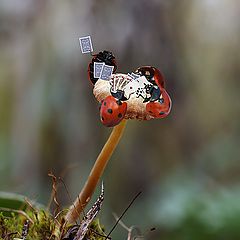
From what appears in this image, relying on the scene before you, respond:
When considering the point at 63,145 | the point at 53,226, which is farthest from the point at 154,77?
the point at 63,145

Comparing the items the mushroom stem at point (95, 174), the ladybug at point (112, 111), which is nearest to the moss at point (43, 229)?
the mushroom stem at point (95, 174)

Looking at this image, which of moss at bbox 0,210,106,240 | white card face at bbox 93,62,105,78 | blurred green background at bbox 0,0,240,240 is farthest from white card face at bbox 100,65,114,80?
blurred green background at bbox 0,0,240,240

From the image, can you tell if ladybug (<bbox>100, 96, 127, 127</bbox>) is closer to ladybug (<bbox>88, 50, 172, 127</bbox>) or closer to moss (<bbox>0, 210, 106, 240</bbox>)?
ladybug (<bbox>88, 50, 172, 127</bbox>)

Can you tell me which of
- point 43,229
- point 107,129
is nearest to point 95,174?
point 43,229

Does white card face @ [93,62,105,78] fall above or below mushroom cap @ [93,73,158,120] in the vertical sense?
above

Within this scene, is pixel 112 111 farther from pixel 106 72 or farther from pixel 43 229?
pixel 43 229

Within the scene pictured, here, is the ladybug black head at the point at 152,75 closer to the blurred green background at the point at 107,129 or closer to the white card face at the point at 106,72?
the white card face at the point at 106,72

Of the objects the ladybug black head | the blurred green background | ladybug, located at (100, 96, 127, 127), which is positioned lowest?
the blurred green background

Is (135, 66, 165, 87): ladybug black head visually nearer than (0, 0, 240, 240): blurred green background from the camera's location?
Yes
